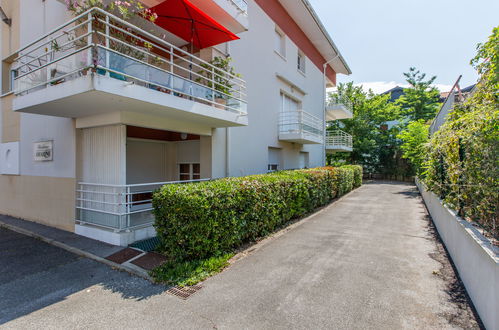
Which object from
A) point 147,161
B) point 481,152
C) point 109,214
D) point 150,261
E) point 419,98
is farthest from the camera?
point 419,98

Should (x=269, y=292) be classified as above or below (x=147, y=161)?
below

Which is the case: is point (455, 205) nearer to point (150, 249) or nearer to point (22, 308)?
point (150, 249)

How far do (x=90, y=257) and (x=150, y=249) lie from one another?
1.20 metres

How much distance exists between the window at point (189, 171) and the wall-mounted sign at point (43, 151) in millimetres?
4130

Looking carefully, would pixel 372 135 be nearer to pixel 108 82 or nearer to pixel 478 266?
pixel 478 266

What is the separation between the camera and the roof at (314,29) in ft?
41.2

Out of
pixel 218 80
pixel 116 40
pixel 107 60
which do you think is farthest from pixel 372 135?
pixel 107 60

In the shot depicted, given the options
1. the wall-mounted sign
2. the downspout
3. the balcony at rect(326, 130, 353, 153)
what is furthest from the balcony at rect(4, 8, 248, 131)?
the balcony at rect(326, 130, 353, 153)

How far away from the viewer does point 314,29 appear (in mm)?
14711

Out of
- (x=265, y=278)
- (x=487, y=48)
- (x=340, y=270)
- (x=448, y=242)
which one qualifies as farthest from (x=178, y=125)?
(x=448, y=242)

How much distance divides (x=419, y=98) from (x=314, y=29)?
60.4 ft

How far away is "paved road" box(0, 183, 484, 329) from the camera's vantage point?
3092 mm

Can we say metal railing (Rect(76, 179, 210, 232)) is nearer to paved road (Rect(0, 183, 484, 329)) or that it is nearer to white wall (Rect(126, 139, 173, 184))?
paved road (Rect(0, 183, 484, 329))

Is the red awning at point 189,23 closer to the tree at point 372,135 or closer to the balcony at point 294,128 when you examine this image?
the balcony at point 294,128
